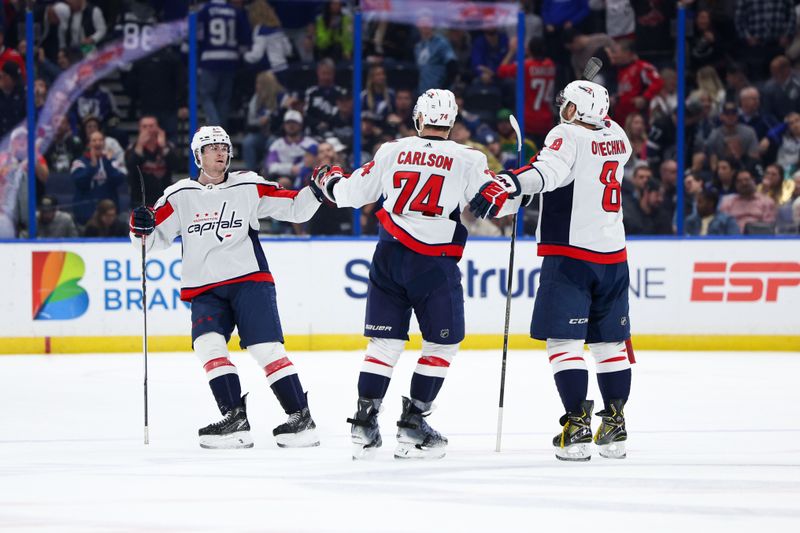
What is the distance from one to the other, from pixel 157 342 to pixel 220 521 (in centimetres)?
540

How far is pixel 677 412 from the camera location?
630 cm

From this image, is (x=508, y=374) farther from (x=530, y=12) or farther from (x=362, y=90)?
(x=530, y=12)

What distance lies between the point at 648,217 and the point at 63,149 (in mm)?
4347

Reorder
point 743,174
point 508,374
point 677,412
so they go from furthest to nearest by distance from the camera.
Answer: point 743,174, point 508,374, point 677,412

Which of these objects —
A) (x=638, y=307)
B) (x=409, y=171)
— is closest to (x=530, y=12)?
(x=638, y=307)

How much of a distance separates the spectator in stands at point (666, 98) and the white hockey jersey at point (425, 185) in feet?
18.3

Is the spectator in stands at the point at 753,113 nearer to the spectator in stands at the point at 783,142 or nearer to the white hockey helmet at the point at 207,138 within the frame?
the spectator in stands at the point at 783,142

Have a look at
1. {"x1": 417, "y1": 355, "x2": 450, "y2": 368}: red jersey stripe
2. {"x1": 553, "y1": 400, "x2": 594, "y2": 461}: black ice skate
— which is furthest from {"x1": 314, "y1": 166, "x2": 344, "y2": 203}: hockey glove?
{"x1": 553, "y1": 400, "x2": 594, "y2": 461}: black ice skate

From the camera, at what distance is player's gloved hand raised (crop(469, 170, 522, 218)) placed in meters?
4.81

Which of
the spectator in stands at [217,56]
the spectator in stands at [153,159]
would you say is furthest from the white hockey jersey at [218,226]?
the spectator in stands at [217,56]

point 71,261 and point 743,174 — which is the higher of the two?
point 743,174

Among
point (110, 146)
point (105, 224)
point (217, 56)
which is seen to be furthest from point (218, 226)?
point (217, 56)

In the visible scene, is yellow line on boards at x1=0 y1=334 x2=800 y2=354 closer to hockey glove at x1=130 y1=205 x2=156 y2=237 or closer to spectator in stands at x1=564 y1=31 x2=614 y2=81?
spectator in stands at x1=564 y1=31 x2=614 y2=81

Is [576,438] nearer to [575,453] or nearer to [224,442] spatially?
[575,453]
